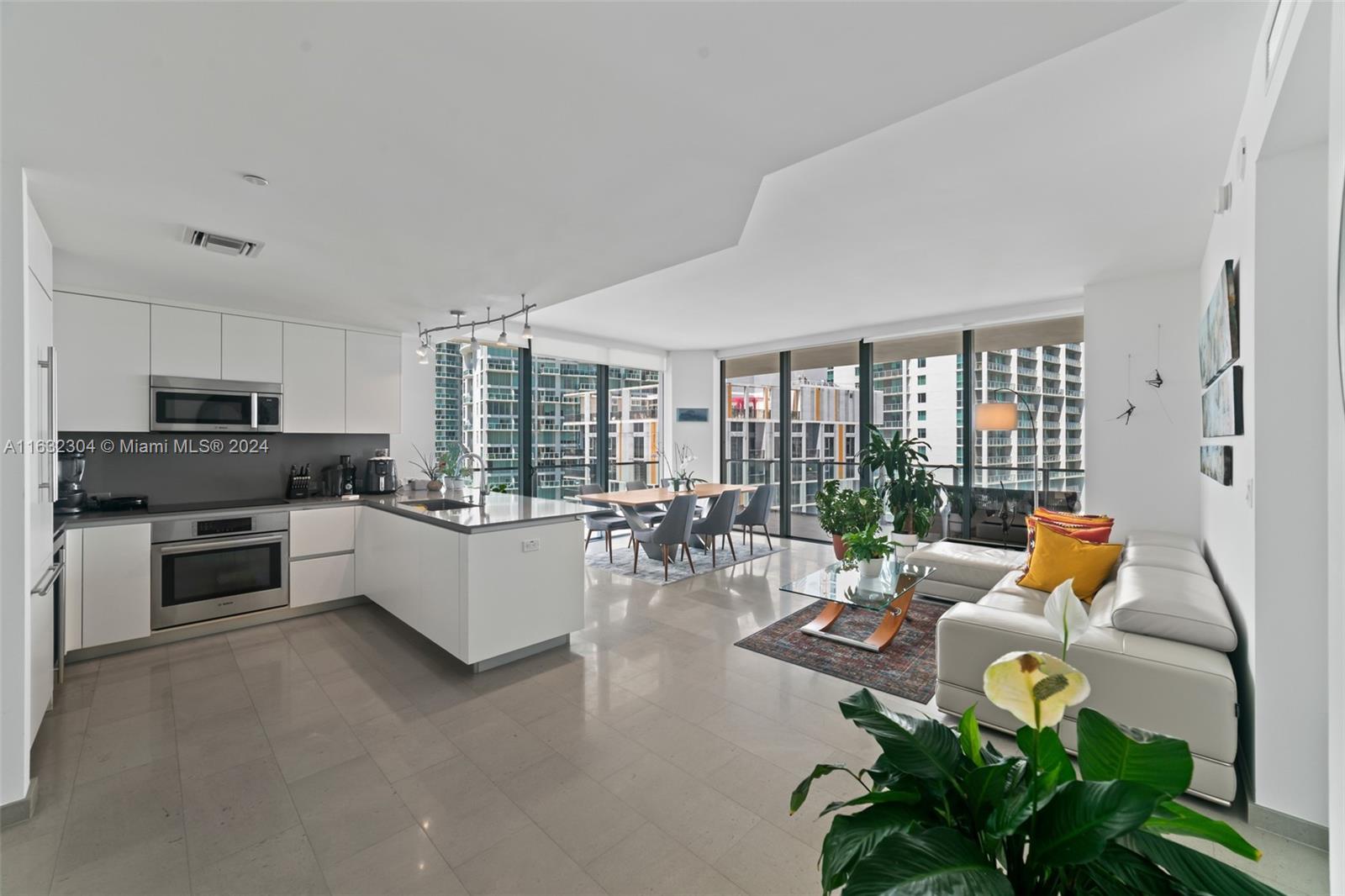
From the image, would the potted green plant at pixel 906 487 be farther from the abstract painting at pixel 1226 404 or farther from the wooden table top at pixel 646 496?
the abstract painting at pixel 1226 404

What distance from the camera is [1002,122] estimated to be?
2.30 metres

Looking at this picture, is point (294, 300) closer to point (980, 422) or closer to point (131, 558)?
point (131, 558)

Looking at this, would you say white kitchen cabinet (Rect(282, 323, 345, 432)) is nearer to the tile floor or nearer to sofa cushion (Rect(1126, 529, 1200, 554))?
the tile floor

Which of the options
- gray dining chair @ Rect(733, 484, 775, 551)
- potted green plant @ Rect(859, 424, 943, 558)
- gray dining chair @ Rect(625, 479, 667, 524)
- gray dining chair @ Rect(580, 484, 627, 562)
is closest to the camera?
potted green plant @ Rect(859, 424, 943, 558)

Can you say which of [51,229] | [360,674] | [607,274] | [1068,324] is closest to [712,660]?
[360,674]

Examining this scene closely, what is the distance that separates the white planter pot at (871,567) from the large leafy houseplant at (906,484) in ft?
8.17

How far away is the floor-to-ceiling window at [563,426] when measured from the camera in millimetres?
6918

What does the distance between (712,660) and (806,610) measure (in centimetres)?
125

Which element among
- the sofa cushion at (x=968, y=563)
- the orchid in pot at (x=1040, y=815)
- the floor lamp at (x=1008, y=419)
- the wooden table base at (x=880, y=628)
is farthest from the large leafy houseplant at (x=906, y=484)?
the orchid in pot at (x=1040, y=815)

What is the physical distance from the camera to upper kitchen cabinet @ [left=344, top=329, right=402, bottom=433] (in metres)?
4.79

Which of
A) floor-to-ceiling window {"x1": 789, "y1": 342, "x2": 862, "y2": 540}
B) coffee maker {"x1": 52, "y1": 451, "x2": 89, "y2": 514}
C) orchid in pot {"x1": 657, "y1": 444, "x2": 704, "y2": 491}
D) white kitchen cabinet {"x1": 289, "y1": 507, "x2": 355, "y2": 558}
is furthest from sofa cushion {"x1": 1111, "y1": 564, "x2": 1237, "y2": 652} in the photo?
orchid in pot {"x1": 657, "y1": 444, "x2": 704, "y2": 491}

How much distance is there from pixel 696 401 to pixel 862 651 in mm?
5296

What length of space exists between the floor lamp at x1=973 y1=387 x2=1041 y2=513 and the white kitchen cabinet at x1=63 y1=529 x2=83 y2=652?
6.73 m

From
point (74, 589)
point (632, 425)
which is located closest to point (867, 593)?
point (74, 589)
